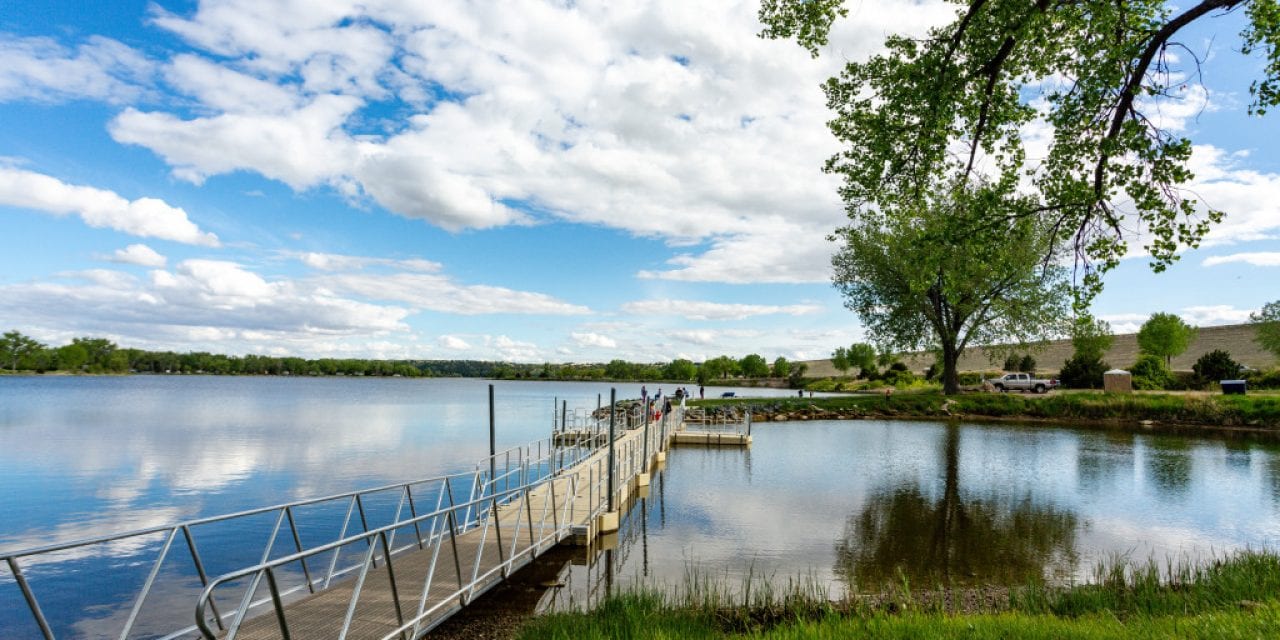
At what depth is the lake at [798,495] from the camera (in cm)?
1273

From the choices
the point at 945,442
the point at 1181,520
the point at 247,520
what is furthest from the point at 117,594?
the point at 945,442

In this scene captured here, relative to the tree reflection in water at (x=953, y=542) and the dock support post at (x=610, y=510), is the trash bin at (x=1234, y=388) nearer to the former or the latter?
the tree reflection in water at (x=953, y=542)

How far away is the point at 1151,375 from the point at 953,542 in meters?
50.9

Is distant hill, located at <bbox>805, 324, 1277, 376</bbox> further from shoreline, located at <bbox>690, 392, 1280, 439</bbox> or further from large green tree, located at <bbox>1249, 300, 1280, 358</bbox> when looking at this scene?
shoreline, located at <bbox>690, 392, 1280, 439</bbox>

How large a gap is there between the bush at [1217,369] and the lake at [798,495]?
25.3 m

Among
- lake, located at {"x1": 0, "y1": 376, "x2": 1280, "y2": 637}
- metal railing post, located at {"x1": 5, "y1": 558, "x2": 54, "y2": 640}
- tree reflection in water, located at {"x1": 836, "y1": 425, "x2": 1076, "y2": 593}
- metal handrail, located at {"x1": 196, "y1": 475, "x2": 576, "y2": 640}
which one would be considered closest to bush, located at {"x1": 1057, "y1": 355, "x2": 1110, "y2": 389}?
lake, located at {"x1": 0, "y1": 376, "x2": 1280, "y2": 637}

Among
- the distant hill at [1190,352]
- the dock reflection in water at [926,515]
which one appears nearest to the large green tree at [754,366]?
the distant hill at [1190,352]

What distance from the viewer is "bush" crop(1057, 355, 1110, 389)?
185 feet

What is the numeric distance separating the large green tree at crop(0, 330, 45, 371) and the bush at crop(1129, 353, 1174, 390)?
8119 inches

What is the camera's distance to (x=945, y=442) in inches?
1287

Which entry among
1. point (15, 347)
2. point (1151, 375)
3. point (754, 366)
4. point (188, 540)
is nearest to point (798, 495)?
point (188, 540)

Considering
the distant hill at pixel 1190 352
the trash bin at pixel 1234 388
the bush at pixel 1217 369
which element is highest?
the distant hill at pixel 1190 352

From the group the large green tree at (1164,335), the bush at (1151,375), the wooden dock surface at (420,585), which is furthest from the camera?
the large green tree at (1164,335)

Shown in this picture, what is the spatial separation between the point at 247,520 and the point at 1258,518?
26117 millimetres
